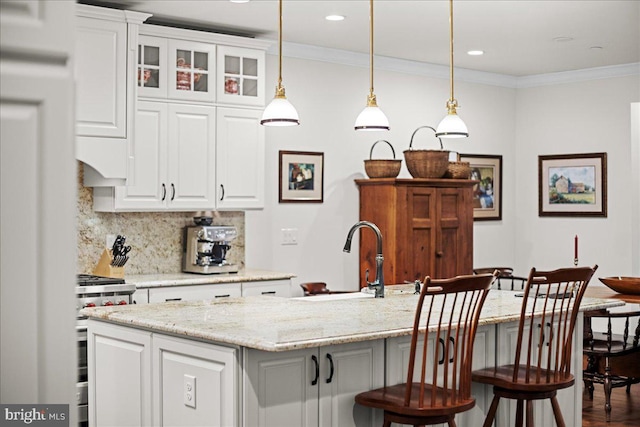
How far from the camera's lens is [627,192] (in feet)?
24.9

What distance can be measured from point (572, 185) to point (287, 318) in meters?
5.30

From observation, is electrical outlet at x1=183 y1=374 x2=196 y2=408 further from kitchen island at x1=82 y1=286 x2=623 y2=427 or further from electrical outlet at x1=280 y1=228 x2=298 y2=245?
electrical outlet at x1=280 y1=228 x2=298 y2=245

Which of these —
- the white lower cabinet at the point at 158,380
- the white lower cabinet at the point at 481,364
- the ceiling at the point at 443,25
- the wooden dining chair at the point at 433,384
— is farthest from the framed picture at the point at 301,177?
A: the wooden dining chair at the point at 433,384

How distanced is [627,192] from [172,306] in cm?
519

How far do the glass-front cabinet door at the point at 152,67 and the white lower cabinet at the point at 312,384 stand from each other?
9.70 ft

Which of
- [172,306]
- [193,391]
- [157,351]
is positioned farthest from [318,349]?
[172,306]

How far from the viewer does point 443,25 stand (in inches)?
232

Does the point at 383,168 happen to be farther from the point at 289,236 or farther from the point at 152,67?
the point at 152,67

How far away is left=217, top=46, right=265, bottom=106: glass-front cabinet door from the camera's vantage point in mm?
5883

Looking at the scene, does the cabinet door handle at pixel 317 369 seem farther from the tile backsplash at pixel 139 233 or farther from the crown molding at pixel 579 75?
the crown molding at pixel 579 75

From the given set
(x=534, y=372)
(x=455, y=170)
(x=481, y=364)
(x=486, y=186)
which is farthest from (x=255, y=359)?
(x=486, y=186)

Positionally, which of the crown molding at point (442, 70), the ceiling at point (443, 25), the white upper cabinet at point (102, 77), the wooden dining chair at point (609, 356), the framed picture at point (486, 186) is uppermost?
the ceiling at point (443, 25)

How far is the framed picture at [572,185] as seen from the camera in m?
7.78

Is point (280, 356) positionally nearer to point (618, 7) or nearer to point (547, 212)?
point (618, 7)
